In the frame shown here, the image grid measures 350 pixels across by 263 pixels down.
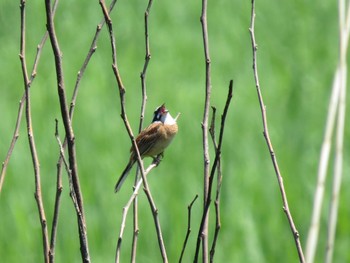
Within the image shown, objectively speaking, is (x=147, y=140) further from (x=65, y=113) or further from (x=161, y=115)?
(x=65, y=113)

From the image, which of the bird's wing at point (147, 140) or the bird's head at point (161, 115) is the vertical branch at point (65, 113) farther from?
the bird's head at point (161, 115)

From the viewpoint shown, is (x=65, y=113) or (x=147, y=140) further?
(x=147, y=140)

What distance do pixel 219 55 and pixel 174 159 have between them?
2212mm

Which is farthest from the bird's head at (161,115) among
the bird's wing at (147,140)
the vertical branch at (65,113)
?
the vertical branch at (65,113)

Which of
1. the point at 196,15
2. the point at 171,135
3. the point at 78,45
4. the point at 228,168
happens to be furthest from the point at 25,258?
the point at 196,15

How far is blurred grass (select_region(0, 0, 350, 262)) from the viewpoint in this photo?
710cm

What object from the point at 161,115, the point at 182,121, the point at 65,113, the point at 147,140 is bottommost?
the point at 65,113

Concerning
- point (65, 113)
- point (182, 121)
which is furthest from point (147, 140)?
point (182, 121)

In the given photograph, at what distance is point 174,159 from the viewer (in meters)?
7.83

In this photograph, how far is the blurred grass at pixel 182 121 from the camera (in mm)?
7102

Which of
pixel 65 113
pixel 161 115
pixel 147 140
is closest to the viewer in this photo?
pixel 65 113

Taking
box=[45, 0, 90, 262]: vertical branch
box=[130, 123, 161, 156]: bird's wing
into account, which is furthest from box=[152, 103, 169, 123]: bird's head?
box=[45, 0, 90, 262]: vertical branch

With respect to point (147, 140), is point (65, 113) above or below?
below

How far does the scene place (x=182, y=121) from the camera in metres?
8.20
